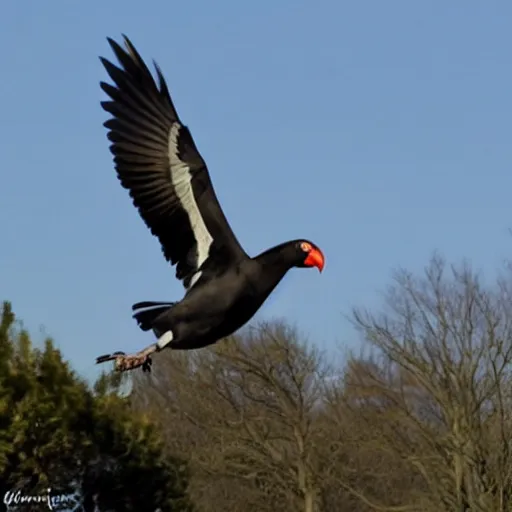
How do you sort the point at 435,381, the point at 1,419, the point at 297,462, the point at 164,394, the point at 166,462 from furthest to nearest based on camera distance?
the point at 164,394
the point at 297,462
the point at 435,381
the point at 166,462
the point at 1,419

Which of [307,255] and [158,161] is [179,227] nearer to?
[158,161]

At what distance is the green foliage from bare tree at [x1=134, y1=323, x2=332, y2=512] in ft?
42.3

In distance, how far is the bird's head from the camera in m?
7.93

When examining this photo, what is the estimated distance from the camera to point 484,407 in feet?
104

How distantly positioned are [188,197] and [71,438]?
1404 cm

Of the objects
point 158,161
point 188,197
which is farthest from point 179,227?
point 158,161

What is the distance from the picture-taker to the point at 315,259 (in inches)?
314

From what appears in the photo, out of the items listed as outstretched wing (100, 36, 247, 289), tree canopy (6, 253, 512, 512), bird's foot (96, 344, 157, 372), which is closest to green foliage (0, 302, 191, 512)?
tree canopy (6, 253, 512, 512)

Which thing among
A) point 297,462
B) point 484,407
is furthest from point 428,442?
point 297,462

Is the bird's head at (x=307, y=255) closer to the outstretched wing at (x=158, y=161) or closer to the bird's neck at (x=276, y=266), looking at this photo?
the bird's neck at (x=276, y=266)

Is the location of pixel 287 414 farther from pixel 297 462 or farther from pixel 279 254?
pixel 279 254

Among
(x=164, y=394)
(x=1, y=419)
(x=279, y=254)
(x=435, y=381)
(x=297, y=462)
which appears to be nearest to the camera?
(x=279, y=254)

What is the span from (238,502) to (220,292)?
3193cm

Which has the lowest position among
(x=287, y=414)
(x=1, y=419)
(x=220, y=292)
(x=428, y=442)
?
(x=220, y=292)
